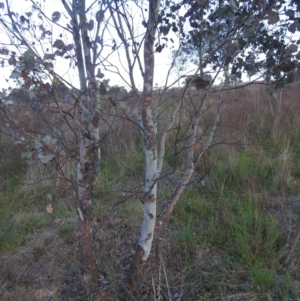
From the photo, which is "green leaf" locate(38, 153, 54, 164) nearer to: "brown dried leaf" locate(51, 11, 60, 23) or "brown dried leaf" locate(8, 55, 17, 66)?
"brown dried leaf" locate(8, 55, 17, 66)

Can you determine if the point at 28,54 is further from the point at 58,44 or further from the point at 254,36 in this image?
the point at 254,36

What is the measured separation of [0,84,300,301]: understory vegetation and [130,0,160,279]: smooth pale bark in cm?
13

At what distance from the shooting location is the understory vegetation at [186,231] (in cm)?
234

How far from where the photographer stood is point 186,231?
9.36 ft

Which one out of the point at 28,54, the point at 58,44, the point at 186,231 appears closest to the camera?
the point at 28,54

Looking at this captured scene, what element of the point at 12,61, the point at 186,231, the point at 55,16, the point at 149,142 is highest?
the point at 55,16

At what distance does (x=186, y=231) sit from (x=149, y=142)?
3.71 feet

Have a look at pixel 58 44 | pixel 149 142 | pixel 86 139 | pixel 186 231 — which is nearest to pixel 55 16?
pixel 58 44

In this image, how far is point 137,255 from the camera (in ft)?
7.43

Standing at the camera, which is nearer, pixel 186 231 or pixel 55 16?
pixel 55 16

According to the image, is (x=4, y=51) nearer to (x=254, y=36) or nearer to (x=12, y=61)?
(x=12, y=61)

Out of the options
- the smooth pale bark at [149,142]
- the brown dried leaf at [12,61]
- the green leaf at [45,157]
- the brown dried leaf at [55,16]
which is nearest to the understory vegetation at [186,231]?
the smooth pale bark at [149,142]

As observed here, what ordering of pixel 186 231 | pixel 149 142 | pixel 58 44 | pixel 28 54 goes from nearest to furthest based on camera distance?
pixel 28 54
pixel 58 44
pixel 149 142
pixel 186 231

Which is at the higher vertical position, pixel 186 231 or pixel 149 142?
pixel 149 142
